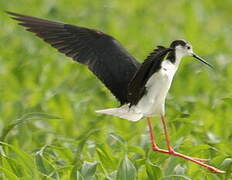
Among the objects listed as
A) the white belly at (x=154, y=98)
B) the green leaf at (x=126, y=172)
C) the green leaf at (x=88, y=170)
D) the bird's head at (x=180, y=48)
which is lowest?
the green leaf at (x=88, y=170)

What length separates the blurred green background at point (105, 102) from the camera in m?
5.01

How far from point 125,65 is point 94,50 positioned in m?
0.21

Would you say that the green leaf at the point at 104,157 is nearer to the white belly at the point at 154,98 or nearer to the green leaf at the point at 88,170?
the white belly at the point at 154,98

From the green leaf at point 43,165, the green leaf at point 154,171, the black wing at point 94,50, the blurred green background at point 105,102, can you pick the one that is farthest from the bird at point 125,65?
the green leaf at point 43,165

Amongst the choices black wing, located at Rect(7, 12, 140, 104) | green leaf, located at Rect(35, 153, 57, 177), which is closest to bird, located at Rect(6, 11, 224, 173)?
black wing, located at Rect(7, 12, 140, 104)

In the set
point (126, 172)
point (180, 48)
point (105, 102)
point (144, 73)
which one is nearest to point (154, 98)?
point (144, 73)

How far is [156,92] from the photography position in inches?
205

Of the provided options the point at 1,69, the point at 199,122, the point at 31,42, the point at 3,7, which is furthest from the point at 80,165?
the point at 3,7

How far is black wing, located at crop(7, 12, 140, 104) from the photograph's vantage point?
18.3 ft

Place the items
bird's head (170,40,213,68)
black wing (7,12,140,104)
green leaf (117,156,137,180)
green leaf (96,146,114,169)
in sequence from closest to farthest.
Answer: green leaf (117,156,137,180) < bird's head (170,40,213,68) < green leaf (96,146,114,169) < black wing (7,12,140,104)

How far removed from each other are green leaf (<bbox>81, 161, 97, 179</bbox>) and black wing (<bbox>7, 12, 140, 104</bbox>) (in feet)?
2.58

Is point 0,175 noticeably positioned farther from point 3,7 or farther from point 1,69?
point 3,7

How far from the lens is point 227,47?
848 centimetres

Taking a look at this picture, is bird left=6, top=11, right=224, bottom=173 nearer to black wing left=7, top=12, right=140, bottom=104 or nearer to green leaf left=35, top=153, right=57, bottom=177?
black wing left=7, top=12, right=140, bottom=104
